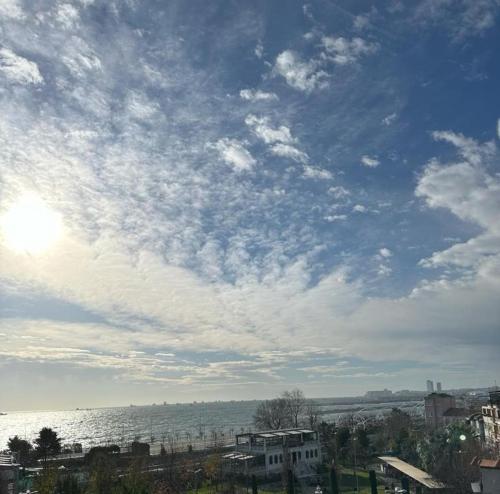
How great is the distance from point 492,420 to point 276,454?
25.7 m

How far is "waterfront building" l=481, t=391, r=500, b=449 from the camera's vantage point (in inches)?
2372

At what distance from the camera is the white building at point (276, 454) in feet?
196

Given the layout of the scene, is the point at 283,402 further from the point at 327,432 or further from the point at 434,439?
the point at 434,439

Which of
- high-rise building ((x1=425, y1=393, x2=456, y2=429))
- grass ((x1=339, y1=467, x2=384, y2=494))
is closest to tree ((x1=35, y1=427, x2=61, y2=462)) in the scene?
grass ((x1=339, y1=467, x2=384, y2=494))

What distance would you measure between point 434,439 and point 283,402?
44.2 meters

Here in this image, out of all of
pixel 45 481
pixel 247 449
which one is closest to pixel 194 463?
pixel 247 449

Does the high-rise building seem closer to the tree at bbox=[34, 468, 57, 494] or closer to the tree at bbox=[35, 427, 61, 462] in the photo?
the tree at bbox=[35, 427, 61, 462]

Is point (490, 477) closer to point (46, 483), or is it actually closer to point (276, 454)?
point (46, 483)

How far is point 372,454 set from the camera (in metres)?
76.8

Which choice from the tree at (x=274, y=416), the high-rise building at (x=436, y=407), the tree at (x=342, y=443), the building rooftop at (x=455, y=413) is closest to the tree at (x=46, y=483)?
the tree at (x=342, y=443)

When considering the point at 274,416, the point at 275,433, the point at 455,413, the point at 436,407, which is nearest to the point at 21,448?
the point at 275,433

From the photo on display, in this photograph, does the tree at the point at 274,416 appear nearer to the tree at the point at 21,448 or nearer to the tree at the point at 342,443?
the tree at the point at 342,443

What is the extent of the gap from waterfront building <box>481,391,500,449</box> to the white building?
2033cm

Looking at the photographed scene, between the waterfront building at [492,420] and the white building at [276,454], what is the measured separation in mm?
20325
